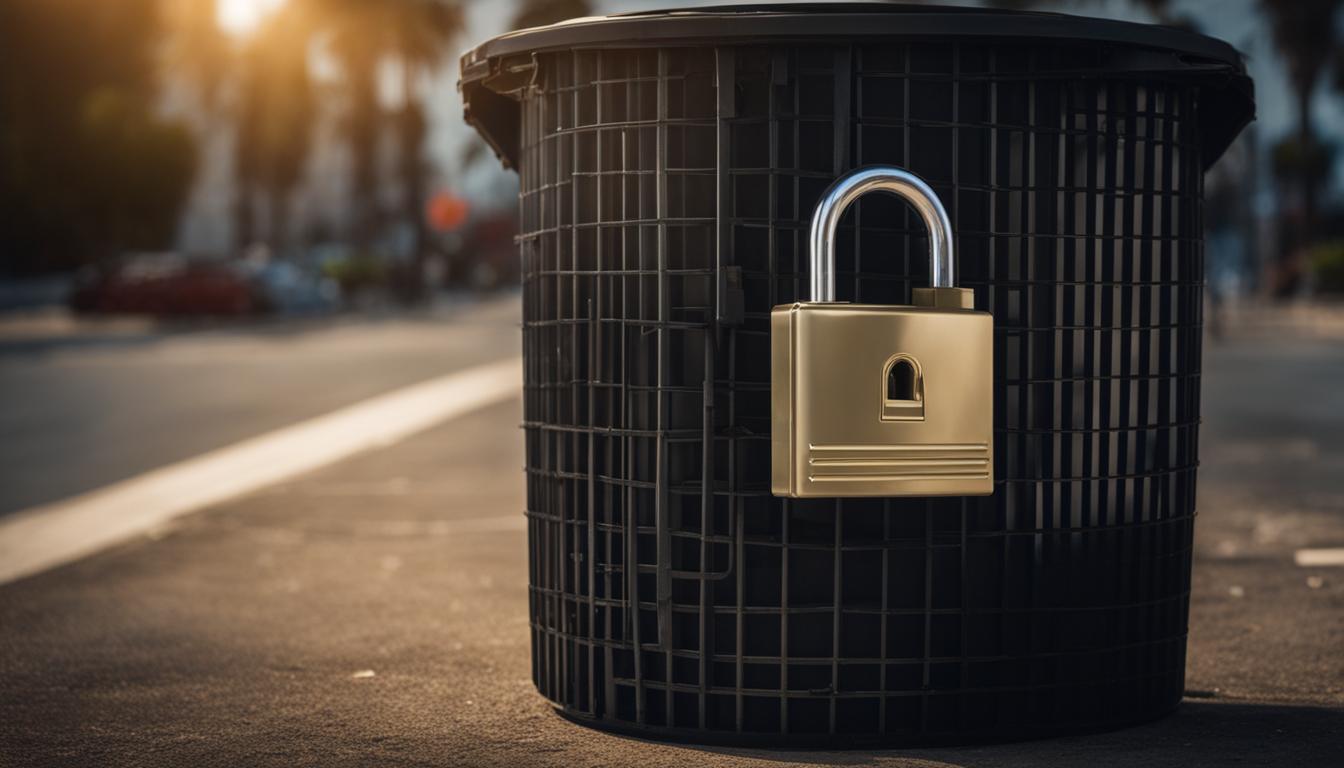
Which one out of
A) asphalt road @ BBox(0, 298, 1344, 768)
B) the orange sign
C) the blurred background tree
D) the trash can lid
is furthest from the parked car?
the trash can lid

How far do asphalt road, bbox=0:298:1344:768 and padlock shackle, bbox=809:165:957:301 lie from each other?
1.04 meters

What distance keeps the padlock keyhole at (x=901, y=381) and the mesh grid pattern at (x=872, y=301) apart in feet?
0.68

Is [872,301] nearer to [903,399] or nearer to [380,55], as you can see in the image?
[903,399]

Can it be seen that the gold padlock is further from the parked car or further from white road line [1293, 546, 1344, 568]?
the parked car

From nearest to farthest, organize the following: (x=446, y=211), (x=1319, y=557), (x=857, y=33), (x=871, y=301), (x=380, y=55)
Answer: (x=857, y=33) → (x=871, y=301) → (x=1319, y=557) → (x=380, y=55) → (x=446, y=211)

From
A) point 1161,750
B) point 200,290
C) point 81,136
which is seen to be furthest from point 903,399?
point 81,136

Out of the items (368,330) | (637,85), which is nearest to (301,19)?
(368,330)

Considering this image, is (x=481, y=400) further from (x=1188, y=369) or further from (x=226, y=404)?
(x=1188, y=369)

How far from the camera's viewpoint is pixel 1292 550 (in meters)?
7.20

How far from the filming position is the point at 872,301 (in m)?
3.69

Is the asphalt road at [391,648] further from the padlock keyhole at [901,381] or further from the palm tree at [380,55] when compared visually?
the palm tree at [380,55]

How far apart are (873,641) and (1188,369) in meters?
1.05

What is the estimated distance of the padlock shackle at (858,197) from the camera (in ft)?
11.5

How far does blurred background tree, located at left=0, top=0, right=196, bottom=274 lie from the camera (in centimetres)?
4766
